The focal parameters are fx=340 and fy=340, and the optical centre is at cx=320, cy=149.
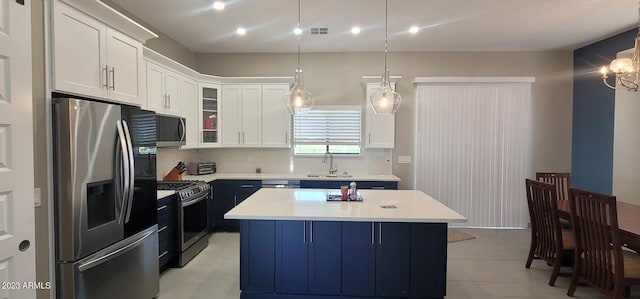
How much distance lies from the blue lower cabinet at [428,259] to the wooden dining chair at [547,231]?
1.39 m

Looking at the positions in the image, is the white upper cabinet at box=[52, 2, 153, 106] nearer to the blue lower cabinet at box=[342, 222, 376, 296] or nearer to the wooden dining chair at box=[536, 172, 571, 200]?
the blue lower cabinet at box=[342, 222, 376, 296]

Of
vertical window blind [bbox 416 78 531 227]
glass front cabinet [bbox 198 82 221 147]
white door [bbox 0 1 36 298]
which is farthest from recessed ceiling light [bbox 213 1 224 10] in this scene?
vertical window blind [bbox 416 78 531 227]

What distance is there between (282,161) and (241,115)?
3.36ft

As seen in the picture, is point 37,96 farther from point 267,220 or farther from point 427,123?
point 427,123

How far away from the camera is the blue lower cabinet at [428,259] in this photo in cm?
278

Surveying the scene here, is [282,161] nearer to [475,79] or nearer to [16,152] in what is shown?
[475,79]

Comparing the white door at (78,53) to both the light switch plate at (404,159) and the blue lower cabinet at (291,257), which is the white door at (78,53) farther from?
the light switch plate at (404,159)

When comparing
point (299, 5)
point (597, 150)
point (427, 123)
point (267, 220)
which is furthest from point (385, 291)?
point (597, 150)

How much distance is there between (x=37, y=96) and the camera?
203cm

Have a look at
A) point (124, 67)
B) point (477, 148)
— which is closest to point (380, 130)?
point (477, 148)

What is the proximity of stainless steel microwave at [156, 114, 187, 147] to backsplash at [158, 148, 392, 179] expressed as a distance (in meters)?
1.25

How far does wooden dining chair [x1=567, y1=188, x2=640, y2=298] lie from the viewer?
2.69m

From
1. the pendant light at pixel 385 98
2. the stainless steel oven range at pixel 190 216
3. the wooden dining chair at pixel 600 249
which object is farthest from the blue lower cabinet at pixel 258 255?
the wooden dining chair at pixel 600 249

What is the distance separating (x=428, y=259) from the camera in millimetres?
2783
